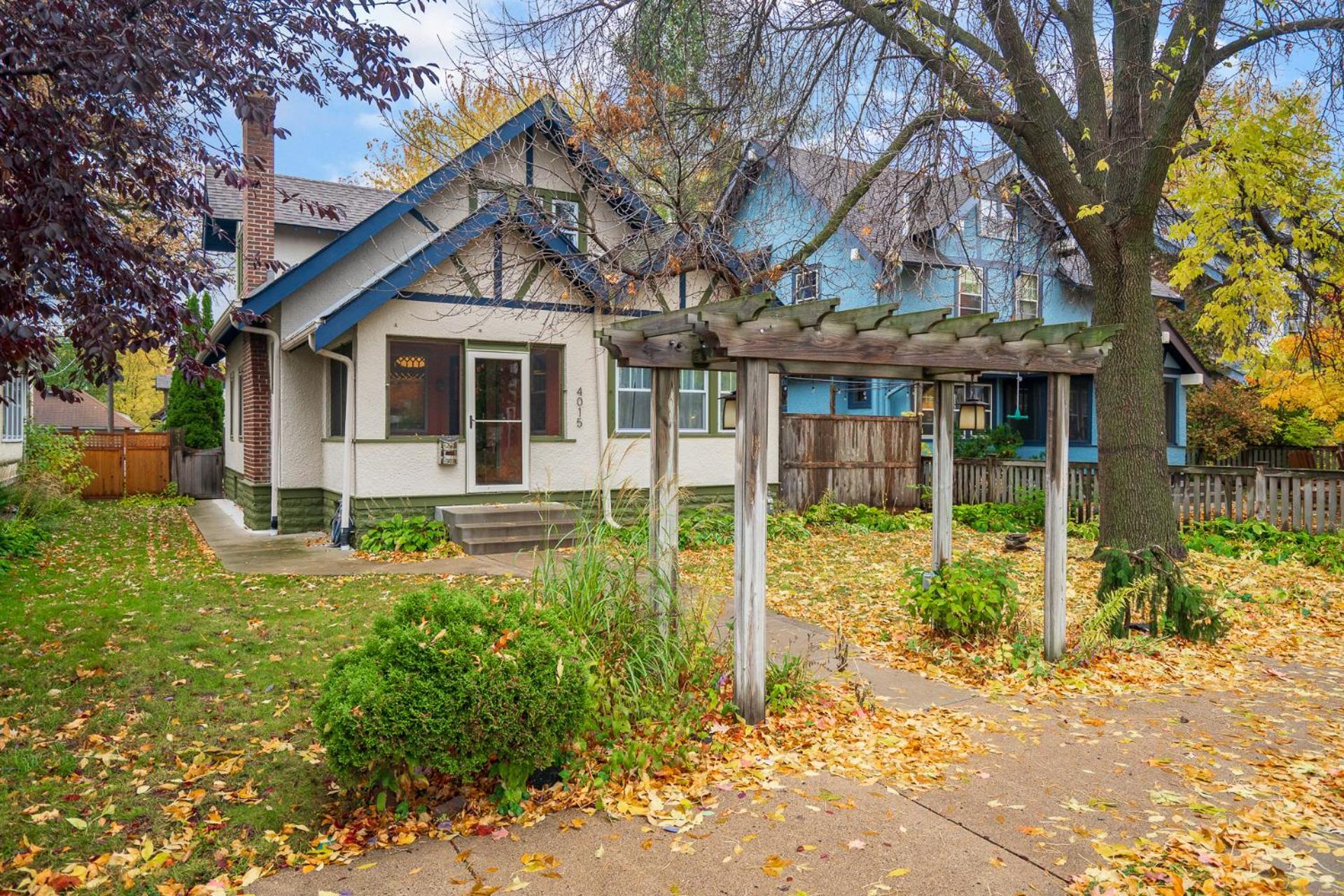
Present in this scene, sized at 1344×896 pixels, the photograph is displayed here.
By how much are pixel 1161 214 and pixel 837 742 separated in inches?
405

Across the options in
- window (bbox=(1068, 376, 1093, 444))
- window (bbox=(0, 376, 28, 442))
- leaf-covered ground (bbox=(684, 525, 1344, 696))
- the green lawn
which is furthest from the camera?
window (bbox=(1068, 376, 1093, 444))

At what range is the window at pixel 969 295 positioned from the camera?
19.5 meters

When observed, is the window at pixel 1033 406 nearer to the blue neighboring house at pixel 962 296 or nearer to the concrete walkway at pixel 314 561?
the blue neighboring house at pixel 962 296

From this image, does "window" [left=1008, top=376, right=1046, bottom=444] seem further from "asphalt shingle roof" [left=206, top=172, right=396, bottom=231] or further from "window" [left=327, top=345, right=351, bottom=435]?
"window" [left=327, top=345, right=351, bottom=435]

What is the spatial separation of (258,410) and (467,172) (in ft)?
16.7

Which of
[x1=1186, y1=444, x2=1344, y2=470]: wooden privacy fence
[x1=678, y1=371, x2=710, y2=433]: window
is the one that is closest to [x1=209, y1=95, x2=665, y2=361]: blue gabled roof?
[x1=678, y1=371, x2=710, y2=433]: window

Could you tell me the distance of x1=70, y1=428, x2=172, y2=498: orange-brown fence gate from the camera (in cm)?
1789

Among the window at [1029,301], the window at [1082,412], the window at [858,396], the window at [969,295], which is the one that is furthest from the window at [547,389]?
the window at [1082,412]

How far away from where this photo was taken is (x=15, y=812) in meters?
3.44

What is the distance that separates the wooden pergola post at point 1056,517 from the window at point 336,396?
8.56 metres

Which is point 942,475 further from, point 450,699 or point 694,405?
point 694,405

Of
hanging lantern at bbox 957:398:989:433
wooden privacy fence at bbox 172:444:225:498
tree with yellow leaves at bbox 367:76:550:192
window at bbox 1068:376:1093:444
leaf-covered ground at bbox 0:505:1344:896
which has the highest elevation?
tree with yellow leaves at bbox 367:76:550:192

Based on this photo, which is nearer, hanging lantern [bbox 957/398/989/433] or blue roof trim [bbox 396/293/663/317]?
hanging lantern [bbox 957/398/989/433]

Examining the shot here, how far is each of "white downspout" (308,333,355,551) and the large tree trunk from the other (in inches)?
328
